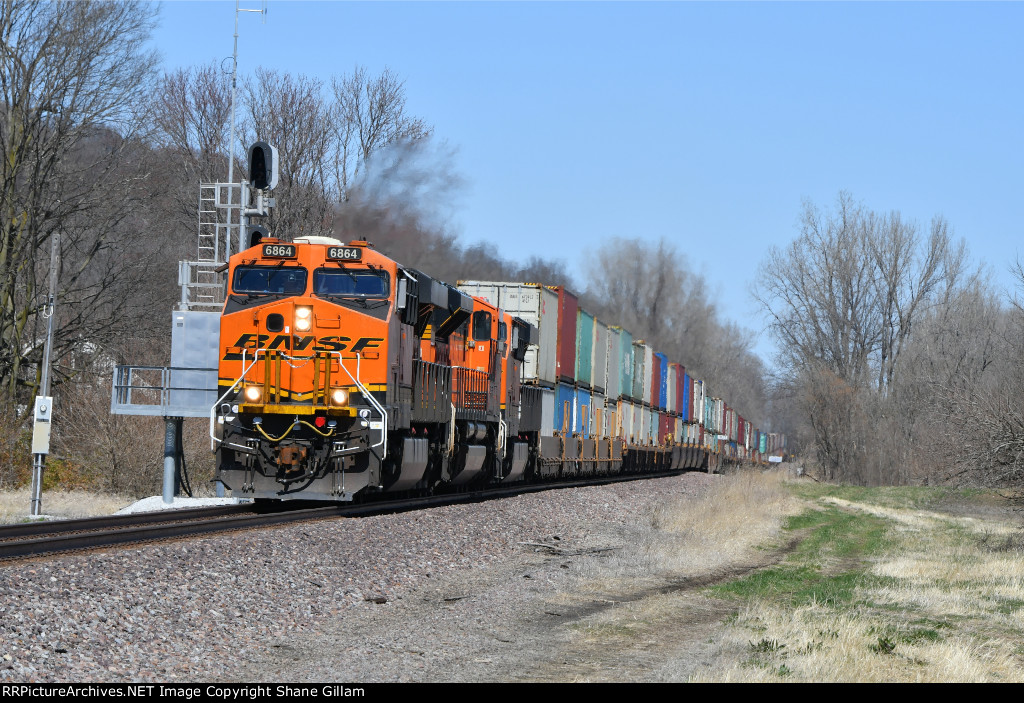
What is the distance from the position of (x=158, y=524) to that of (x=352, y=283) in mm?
4503

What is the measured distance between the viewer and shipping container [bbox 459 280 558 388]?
26.3m

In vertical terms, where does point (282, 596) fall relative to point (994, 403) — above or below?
below

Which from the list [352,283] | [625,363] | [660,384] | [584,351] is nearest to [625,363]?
[625,363]

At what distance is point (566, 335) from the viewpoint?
28750mm

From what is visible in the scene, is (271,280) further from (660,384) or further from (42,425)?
(660,384)

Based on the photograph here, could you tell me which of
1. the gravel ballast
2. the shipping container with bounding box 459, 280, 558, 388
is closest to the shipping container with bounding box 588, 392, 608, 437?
the shipping container with bounding box 459, 280, 558, 388

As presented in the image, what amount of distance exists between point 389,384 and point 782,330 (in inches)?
2036

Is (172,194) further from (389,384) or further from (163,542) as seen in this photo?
(163,542)

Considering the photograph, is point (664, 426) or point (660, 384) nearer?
point (660, 384)

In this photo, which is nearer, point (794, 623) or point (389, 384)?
point (794, 623)

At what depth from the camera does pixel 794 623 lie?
10352mm

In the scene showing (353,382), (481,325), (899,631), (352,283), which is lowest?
(899,631)

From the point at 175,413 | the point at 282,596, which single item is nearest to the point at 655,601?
the point at 282,596

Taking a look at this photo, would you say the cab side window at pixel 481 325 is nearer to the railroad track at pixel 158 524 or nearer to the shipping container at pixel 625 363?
the railroad track at pixel 158 524
